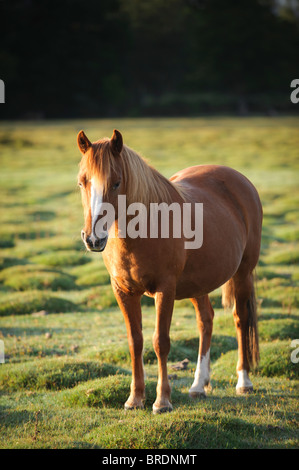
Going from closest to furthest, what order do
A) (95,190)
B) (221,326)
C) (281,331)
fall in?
(95,190), (281,331), (221,326)

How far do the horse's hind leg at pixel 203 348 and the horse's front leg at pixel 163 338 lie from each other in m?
0.74

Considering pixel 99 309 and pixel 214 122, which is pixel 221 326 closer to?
pixel 99 309

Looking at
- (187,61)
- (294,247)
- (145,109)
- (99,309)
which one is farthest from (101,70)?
(99,309)

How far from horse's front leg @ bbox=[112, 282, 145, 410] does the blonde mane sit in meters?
0.94

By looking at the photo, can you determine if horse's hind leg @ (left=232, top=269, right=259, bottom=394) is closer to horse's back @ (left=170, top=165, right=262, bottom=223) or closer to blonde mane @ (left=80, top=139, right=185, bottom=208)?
horse's back @ (left=170, top=165, right=262, bottom=223)

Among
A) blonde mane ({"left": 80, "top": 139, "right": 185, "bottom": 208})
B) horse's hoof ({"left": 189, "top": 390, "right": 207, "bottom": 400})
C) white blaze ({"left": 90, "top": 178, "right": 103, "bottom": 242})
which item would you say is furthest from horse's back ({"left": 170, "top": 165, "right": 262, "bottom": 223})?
horse's hoof ({"left": 189, "top": 390, "right": 207, "bottom": 400})

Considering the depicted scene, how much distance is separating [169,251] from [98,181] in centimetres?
107

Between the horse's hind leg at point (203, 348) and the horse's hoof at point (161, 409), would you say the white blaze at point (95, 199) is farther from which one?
the horse's hind leg at point (203, 348)

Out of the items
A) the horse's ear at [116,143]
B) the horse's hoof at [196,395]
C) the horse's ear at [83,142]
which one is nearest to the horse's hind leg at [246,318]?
the horse's hoof at [196,395]

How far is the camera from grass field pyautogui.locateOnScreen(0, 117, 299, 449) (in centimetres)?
490

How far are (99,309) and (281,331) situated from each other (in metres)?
3.50

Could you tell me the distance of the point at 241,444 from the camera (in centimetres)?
474

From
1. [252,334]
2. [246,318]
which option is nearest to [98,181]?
[246,318]

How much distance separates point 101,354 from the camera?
7.46m
